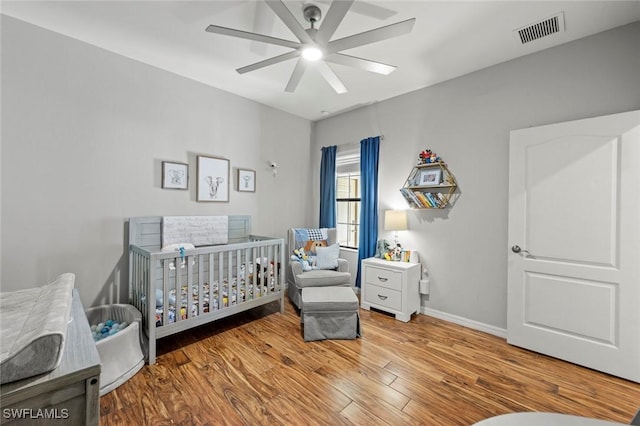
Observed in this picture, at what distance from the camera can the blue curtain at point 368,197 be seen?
3512 mm

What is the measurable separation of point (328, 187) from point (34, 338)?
3.44 metres

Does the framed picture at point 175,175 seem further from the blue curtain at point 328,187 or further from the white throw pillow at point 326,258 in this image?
the blue curtain at point 328,187

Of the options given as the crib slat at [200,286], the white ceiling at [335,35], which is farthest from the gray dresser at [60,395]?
the white ceiling at [335,35]

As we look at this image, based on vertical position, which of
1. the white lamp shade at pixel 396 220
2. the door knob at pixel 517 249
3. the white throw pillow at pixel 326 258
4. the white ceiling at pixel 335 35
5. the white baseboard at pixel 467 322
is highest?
the white ceiling at pixel 335 35

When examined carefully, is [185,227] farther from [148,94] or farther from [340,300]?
[340,300]

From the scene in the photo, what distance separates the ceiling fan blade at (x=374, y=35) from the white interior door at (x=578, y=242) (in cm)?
159

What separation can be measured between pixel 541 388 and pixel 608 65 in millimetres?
2487

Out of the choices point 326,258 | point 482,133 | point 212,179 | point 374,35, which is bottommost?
point 326,258

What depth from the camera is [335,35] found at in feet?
7.06

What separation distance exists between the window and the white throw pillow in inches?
A: 29.0

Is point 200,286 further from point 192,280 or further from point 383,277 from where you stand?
point 383,277

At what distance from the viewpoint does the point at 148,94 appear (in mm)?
2645

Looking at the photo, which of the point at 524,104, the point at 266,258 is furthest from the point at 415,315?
the point at 524,104

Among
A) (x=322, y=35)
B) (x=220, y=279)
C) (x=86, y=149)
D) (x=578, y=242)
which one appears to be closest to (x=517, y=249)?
(x=578, y=242)
